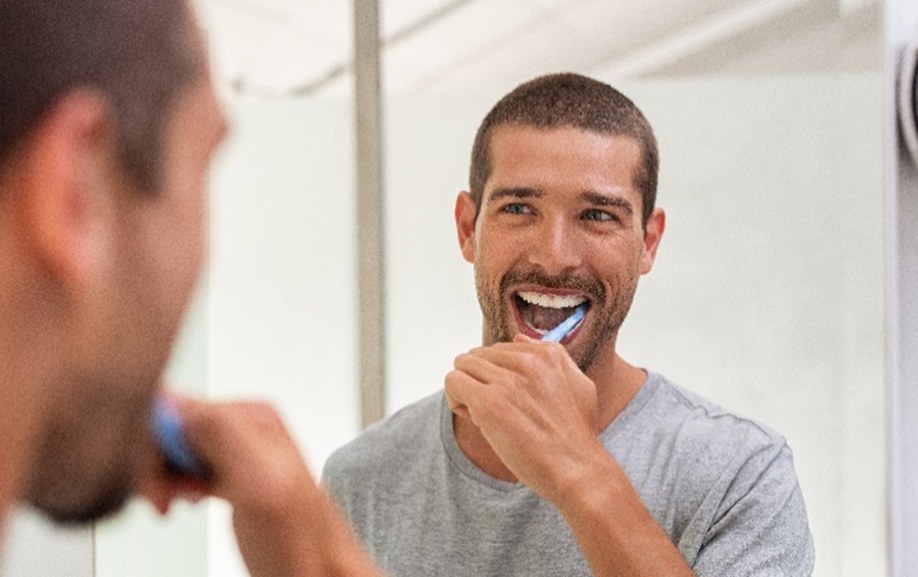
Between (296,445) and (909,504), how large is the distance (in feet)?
2.00

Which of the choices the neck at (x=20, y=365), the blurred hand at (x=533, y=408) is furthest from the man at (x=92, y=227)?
the blurred hand at (x=533, y=408)

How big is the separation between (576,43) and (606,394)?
293 mm

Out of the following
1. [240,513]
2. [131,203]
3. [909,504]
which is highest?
[131,203]

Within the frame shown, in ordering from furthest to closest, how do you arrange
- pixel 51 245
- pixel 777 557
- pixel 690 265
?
pixel 690 265, pixel 777 557, pixel 51 245

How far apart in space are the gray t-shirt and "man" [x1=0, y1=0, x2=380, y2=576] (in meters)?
0.40

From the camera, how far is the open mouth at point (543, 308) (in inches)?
24.3

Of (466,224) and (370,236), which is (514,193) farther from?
(370,236)

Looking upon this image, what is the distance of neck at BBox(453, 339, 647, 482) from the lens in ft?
2.05

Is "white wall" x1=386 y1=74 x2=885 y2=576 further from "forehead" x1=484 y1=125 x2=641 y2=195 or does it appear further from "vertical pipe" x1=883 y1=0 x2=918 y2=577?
"forehead" x1=484 y1=125 x2=641 y2=195

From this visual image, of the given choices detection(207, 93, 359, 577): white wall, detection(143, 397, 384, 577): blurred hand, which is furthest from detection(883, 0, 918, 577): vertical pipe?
detection(143, 397, 384, 577): blurred hand

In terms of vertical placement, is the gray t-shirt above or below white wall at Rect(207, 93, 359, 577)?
below

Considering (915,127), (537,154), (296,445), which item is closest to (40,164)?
(296,445)

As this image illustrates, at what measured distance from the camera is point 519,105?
0.63m

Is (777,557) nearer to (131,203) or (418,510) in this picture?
(418,510)
